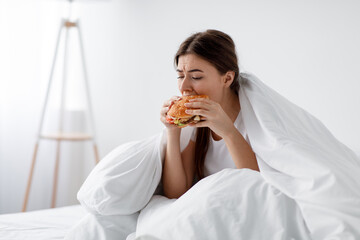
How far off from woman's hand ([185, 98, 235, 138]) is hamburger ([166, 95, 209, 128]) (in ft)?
0.06

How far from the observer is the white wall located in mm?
1779

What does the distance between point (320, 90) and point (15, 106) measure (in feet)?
6.15

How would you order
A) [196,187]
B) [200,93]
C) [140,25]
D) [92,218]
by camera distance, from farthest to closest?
[140,25] < [200,93] < [92,218] < [196,187]

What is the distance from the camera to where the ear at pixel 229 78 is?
144cm

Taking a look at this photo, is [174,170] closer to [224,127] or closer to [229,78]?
[224,127]

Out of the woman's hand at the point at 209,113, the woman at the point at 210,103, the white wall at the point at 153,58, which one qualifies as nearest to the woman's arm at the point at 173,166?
the woman at the point at 210,103

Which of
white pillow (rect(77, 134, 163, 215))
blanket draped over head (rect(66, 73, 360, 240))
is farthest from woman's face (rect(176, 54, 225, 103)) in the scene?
white pillow (rect(77, 134, 163, 215))

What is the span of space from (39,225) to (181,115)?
25.0 inches

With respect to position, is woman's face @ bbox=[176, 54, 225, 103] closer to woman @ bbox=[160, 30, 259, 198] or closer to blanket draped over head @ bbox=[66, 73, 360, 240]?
woman @ bbox=[160, 30, 259, 198]

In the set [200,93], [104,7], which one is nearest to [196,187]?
[200,93]

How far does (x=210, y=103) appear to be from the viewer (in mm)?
1332

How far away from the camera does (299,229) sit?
3.09ft

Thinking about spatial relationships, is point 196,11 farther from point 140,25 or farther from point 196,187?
point 196,187

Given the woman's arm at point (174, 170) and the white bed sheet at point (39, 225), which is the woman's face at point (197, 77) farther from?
the white bed sheet at point (39, 225)
